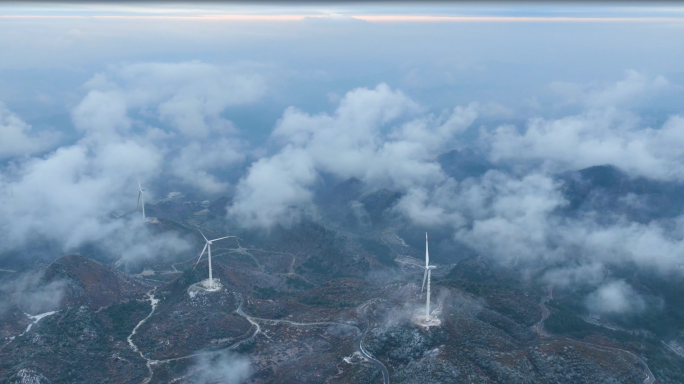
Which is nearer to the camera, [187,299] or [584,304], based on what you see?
[187,299]

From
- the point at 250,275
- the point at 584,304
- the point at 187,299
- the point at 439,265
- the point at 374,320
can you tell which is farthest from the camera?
the point at 439,265

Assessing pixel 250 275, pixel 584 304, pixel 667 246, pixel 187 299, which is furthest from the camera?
pixel 667 246

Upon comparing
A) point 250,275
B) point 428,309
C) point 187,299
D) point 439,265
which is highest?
point 428,309

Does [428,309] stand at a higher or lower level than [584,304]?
higher

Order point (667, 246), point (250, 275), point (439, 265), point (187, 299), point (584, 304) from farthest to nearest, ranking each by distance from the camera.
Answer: point (439, 265) → point (667, 246) → point (250, 275) → point (584, 304) → point (187, 299)

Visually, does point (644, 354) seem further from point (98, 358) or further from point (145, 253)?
point (145, 253)

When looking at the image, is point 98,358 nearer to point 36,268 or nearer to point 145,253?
point 36,268

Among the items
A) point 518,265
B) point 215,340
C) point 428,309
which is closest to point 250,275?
point 215,340

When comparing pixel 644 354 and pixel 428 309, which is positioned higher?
pixel 428 309

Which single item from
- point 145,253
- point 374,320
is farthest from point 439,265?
point 145,253
